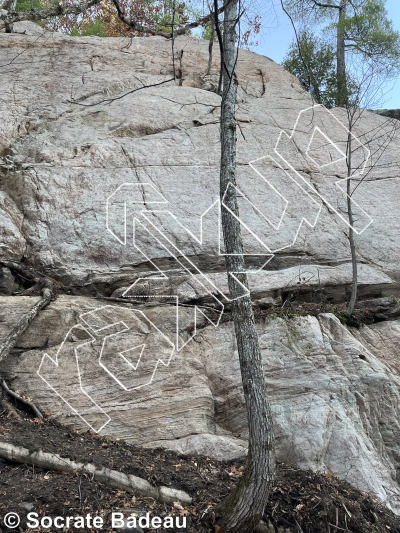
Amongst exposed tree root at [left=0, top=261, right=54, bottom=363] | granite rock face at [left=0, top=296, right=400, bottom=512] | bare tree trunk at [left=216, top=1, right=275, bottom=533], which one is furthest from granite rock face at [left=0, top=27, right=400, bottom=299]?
bare tree trunk at [left=216, top=1, right=275, bottom=533]

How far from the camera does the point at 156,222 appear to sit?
27.8ft

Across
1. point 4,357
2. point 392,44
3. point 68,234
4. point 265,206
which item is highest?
point 392,44

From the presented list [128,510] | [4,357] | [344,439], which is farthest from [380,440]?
[4,357]

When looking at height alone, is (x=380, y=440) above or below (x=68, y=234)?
below

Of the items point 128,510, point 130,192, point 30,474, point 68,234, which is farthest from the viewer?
point 130,192

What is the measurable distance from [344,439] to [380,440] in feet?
2.20

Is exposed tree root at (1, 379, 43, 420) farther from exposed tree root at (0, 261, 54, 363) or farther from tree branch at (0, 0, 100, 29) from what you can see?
tree branch at (0, 0, 100, 29)

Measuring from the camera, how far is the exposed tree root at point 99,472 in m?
4.71

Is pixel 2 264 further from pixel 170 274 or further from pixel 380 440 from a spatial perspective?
pixel 380 440

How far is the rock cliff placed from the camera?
610 centimetres

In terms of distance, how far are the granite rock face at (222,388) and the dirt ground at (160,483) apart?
31 centimetres

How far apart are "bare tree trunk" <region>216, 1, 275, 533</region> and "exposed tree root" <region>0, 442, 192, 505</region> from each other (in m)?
0.61

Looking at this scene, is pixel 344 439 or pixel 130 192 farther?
pixel 130 192
